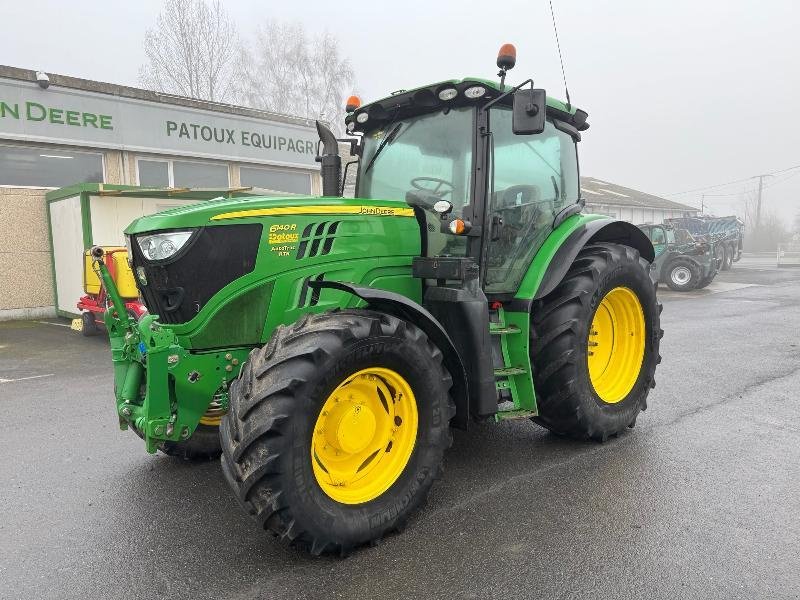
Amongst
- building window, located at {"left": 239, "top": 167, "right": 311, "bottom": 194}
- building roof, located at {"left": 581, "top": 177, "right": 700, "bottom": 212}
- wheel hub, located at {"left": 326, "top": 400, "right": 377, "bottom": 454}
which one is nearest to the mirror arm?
wheel hub, located at {"left": 326, "top": 400, "right": 377, "bottom": 454}

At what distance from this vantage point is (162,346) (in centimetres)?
271

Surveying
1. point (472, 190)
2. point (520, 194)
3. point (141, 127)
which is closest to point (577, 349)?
point (520, 194)

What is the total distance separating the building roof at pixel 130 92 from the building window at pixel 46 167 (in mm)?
1286

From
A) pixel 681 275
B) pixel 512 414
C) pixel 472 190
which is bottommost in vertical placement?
pixel 681 275

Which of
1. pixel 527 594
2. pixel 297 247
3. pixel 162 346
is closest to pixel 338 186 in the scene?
pixel 297 247

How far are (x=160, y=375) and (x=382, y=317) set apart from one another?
1060 millimetres

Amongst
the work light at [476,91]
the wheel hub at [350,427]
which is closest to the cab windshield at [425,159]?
the work light at [476,91]

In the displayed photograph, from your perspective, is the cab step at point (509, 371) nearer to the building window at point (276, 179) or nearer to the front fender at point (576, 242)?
the front fender at point (576, 242)

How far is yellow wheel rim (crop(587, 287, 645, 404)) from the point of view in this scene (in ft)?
14.5

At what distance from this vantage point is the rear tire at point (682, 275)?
1714 cm

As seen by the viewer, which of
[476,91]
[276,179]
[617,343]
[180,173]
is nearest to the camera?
[476,91]

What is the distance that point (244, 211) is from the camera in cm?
294

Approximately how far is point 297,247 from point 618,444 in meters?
2.61

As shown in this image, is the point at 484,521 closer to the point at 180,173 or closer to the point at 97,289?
the point at 97,289
